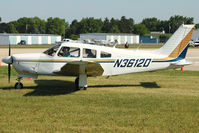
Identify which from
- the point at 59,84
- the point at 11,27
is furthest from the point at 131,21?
the point at 59,84

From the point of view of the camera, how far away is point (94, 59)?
1107 centimetres

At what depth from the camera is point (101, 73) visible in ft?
36.7

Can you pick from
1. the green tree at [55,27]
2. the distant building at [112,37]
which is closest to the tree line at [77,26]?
the green tree at [55,27]

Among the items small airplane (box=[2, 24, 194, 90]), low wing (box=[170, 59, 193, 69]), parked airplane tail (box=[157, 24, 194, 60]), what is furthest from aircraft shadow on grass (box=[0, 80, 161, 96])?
parked airplane tail (box=[157, 24, 194, 60])

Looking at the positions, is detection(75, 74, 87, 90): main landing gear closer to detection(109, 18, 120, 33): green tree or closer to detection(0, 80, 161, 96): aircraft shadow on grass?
detection(0, 80, 161, 96): aircraft shadow on grass

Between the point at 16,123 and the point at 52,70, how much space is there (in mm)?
4269

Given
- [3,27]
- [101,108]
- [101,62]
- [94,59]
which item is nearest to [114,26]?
[3,27]

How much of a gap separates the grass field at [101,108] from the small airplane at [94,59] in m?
0.81

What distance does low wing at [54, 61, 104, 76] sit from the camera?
9.84m

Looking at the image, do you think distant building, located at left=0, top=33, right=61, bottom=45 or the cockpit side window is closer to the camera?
the cockpit side window

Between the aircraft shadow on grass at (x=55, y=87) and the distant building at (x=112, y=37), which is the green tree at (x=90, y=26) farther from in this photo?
the aircraft shadow on grass at (x=55, y=87)

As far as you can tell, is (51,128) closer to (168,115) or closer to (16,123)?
(16,123)

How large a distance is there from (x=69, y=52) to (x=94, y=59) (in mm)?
1059

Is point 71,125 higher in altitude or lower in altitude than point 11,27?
lower
